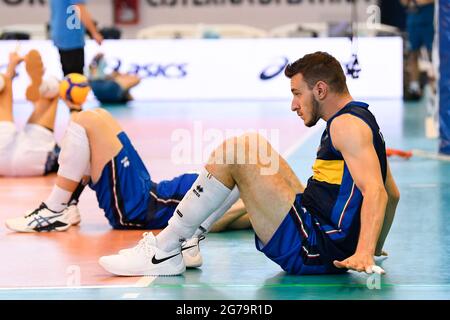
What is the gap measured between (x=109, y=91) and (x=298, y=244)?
11.6 meters

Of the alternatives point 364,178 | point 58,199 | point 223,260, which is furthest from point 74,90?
point 364,178

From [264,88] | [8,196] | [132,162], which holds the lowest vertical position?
[264,88]

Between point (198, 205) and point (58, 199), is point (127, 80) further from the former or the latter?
point (198, 205)

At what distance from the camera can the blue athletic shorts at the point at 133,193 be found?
6.22 m

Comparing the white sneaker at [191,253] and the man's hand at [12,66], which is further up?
the man's hand at [12,66]

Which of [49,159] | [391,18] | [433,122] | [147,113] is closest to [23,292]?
[49,159]

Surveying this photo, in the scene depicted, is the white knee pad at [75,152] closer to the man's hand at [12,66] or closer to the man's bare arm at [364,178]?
the man's bare arm at [364,178]

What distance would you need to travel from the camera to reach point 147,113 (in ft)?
48.7

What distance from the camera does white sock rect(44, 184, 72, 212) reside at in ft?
20.7

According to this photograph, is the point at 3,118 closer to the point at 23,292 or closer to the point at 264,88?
the point at 23,292

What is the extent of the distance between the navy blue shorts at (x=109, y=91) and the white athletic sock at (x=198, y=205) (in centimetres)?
1139

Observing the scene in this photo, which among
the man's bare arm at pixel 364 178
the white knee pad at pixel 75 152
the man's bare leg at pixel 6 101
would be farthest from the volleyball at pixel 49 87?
the man's bare arm at pixel 364 178

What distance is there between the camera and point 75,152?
617cm
